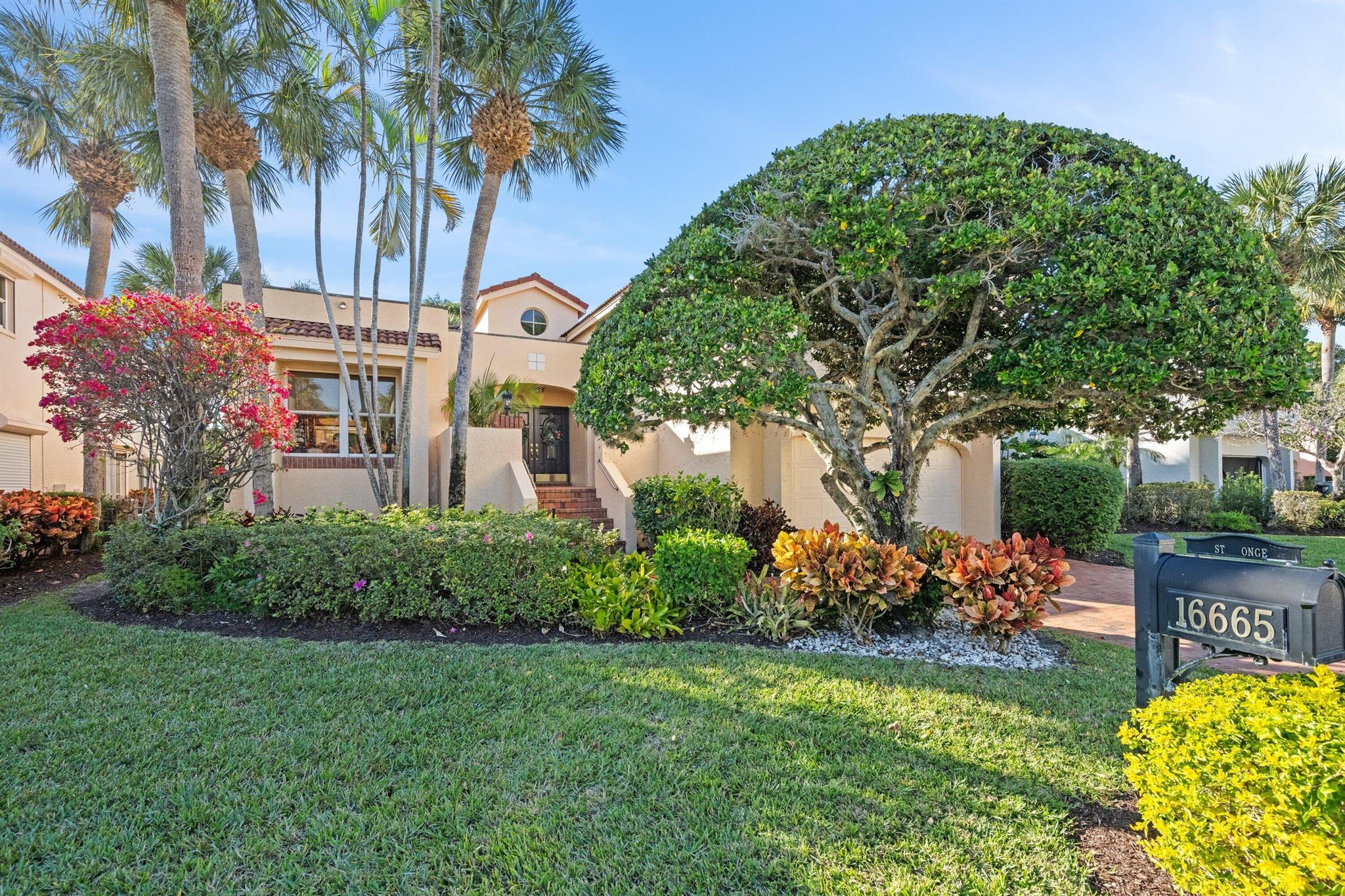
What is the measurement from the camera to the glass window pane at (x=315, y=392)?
1287 centimetres

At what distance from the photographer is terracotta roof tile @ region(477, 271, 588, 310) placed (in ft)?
57.5

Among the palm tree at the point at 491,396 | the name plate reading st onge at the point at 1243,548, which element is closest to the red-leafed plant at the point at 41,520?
the palm tree at the point at 491,396

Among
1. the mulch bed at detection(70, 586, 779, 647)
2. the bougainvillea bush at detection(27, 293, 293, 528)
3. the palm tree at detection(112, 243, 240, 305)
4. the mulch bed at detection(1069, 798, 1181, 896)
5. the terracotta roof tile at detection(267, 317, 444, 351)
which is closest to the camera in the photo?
the mulch bed at detection(1069, 798, 1181, 896)

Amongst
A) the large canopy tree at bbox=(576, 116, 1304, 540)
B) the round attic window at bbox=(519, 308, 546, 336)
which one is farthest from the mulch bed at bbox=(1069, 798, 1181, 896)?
the round attic window at bbox=(519, 308, 546, 336)

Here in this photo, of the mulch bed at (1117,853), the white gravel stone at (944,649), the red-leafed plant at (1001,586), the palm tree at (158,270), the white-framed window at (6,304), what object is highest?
the palm tree at (158,270)

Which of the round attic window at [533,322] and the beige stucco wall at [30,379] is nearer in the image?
the beige stucco wall at [30,379]

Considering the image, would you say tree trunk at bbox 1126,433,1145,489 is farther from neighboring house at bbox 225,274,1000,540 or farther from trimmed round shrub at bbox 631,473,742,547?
→ trimmed round shrub at bbox 631,473,742,547

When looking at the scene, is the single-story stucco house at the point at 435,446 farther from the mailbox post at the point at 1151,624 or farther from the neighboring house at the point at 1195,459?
the neighboring house at the point at 1195,459

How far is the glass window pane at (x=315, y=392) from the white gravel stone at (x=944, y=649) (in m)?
11.1

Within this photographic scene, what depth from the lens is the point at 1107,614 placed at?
8.16 meters

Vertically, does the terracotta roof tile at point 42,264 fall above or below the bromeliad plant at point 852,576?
above

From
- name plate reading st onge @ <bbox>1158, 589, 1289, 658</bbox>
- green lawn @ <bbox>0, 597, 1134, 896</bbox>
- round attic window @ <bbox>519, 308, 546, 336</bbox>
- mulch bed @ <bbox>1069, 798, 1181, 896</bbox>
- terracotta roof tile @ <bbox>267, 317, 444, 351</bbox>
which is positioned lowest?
mulch bed @ <bbox>1069, 798, 1181, 896</bbox>

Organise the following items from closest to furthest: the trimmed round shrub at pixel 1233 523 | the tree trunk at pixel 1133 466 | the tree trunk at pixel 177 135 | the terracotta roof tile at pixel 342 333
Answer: the tree trunk at pixel 177 135 → the terracotta roof tile at pixel 342 333 → the trimmed round shrub at pixel 1233 523 → the tree trunk at pixel 1133 466

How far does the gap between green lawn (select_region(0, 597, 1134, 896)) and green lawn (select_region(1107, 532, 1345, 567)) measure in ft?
29.2
